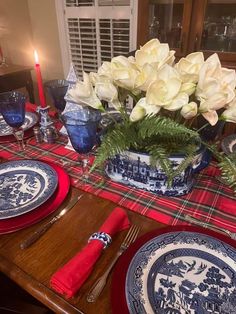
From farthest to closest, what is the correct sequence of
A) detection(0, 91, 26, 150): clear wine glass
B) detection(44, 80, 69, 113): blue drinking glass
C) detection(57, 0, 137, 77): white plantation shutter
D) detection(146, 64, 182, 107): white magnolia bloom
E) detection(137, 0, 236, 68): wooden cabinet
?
detection(57, 0, 137, 77): white plantation shutter → detection(137, 0, 236, 68): wooden cabinet → detection(44, 80, 69, 113): blue drinking glass → detection(0, 91, 26, 150): clear wine glass → detection(146, 64, 182, 107): white magnolia bloom

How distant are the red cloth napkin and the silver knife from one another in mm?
120

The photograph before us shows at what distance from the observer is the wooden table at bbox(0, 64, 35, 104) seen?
2.26m

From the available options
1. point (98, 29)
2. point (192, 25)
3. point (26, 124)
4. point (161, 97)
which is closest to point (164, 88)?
point (161, 97)

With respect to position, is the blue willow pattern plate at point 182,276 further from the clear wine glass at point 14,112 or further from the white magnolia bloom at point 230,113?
the clear wine glass at point 14,112

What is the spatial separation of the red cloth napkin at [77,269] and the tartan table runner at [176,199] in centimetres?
15

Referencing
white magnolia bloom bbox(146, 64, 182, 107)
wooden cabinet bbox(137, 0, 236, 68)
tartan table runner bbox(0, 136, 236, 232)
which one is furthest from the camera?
wooden cabinet bbox(137, 0, 236, 68)

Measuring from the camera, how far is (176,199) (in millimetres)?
705

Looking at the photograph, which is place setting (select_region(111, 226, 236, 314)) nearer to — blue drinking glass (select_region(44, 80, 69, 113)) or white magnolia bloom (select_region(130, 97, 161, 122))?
white magnolia bloom (select_region(130, 97, 161, 122))

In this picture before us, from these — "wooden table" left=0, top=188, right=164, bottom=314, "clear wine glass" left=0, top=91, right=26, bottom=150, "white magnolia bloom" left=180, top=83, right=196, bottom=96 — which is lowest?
"wooden table" left=0, top=188, right=164, bottom=314

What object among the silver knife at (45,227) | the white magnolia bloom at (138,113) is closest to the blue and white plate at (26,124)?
the silver knife at (45,227)

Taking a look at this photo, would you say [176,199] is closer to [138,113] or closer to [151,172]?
[151,172]

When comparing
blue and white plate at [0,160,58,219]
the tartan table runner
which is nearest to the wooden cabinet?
the tartan table runner

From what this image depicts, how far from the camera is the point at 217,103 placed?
54 centimetres

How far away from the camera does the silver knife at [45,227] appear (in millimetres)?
564
